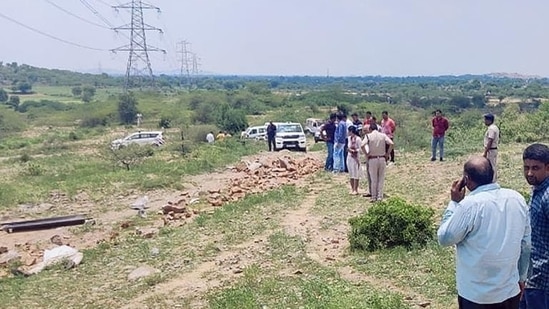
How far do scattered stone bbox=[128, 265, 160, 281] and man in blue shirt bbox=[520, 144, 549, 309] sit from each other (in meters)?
6.04

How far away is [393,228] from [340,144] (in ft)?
23.4

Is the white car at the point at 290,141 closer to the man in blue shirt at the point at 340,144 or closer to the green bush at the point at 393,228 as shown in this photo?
the man in blue shirt at the point at 340,144

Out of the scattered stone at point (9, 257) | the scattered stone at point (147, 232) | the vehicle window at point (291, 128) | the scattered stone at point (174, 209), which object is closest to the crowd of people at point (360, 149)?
the scattered stone at point (174, 209)

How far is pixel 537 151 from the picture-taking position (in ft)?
13.0

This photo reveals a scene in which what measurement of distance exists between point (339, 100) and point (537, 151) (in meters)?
71.5

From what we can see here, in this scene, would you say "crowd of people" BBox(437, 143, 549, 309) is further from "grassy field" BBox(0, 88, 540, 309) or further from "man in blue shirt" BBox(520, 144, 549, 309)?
"grassy field" BBox(0, 88, 540, 309)

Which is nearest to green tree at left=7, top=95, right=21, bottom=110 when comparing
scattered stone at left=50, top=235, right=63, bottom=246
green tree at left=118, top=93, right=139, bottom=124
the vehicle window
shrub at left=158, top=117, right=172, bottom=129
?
green tree at left=118, top=93, right=139, bottom=124

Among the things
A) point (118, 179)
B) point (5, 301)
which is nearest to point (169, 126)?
point (118, 179)

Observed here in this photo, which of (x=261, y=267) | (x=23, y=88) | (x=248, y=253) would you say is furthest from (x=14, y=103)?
(x=261, y=267)

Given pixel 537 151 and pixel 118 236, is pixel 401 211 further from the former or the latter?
pixel 118 236

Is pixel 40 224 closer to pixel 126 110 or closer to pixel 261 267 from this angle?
pixel 261 267

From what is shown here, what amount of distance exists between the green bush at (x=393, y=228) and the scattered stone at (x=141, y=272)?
2883 millimetres

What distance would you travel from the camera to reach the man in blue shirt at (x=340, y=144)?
48.9ft

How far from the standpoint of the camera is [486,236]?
371 centimetres
